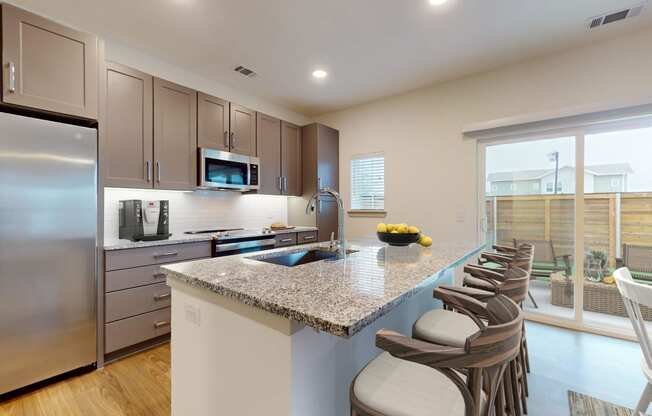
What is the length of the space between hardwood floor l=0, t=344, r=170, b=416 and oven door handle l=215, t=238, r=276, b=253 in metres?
1.06

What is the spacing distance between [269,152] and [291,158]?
1.39 ft

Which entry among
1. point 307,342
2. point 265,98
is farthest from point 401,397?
point 265,98

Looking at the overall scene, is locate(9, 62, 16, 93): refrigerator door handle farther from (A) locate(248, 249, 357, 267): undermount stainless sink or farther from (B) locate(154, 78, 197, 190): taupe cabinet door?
(A) locate(248, 249, 357, 267): undermount stainless sink

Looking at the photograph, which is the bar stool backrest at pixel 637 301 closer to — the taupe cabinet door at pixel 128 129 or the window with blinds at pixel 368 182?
the window with blinds at pixel 368 182

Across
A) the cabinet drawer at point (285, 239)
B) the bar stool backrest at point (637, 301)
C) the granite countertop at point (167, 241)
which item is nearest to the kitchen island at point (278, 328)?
the bar stool backrest at point (637, 301)

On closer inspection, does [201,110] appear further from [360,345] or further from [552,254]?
[552,254]

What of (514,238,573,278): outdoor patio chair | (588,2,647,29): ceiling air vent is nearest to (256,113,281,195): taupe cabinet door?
(514,238,573,278): outdoor patio chair

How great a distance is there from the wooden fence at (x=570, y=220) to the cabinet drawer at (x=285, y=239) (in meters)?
2.39

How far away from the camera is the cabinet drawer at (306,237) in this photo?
12.8ft

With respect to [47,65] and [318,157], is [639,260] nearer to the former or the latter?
[318,157]

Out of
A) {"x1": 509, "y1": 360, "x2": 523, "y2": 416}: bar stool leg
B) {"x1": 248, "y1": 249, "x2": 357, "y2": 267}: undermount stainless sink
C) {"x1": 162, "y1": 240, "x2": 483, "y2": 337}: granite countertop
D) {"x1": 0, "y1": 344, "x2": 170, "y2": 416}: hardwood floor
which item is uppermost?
{"x1": 162, "y1": 240, "x2": 483, "y2": 337}: granite countertop

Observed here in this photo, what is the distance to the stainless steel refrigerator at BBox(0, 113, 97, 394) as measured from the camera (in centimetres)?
179

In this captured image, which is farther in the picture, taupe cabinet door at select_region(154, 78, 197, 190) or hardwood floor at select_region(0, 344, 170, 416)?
taupe cabinet door at select_region(154, 78, 197, 190)

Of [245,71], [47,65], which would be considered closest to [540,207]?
[245,71]
